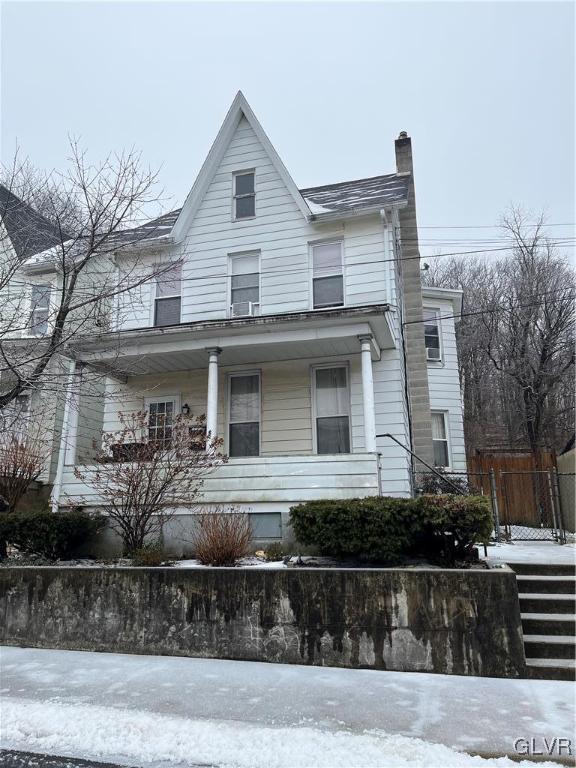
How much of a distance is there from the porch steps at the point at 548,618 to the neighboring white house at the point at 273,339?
260cm

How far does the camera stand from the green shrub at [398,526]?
617 cm

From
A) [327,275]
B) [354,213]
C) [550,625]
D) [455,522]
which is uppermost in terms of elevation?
[354,213]

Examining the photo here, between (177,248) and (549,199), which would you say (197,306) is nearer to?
(177,248)

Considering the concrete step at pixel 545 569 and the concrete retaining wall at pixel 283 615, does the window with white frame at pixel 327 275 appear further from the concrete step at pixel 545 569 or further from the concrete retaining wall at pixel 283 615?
the concrete retaining wall at pixel 283 615

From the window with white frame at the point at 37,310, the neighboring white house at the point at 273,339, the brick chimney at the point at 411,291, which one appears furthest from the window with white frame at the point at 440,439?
the window with white frame at the point at 37,310

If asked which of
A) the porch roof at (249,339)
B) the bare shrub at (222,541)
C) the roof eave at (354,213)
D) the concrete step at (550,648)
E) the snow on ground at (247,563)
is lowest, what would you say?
the concrete step at (550,648)

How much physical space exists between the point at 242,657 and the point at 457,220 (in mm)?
24464

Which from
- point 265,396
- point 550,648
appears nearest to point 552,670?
point 550,648

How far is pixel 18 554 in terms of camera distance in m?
8.11

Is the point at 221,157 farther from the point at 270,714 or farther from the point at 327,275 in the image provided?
the point at 270,714

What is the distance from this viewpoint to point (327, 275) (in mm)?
10922

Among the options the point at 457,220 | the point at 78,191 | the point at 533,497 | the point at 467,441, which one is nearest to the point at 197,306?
the point at 78,191

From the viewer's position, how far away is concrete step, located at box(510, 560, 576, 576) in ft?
19.5

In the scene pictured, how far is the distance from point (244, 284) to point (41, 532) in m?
6.34
